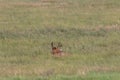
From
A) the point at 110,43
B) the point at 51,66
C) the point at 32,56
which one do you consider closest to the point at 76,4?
the point at 110,43

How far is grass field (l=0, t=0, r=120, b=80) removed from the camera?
12.4 m

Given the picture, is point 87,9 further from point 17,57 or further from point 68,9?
point 17,57

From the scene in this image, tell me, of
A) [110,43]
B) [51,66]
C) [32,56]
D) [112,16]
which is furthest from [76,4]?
[51,66]

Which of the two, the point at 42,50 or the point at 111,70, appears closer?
the point at 111,70


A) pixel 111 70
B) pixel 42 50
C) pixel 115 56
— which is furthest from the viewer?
Result: pixel 42 50

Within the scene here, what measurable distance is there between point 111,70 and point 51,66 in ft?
5.53

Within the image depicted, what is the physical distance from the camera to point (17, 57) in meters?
15.4

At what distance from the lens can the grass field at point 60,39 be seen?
490 inches

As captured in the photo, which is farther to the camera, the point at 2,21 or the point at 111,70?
the point at 2,21

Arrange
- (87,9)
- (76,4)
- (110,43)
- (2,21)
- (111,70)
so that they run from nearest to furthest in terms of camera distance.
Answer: (111,70)
(110,43)
(2,21)
(87,9)
(76,4)

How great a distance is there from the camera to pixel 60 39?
1894 centimetres

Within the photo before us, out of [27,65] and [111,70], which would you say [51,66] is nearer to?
[27,65]

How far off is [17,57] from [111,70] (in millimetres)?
3778

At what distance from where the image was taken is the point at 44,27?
71.7 ft
